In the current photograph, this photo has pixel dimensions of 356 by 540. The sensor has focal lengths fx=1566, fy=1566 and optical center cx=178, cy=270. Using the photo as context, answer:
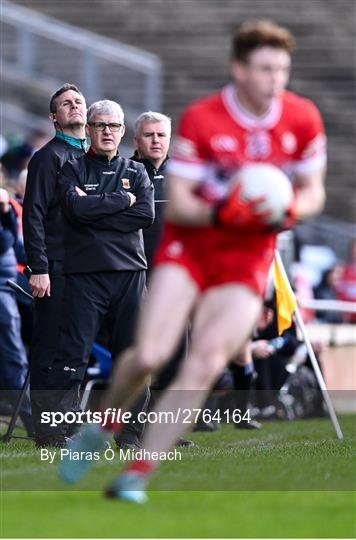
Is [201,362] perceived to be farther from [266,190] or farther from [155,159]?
[155,159]

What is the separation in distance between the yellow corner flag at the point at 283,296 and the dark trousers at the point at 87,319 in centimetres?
187

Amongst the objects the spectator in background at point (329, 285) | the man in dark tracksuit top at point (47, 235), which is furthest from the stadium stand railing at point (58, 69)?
the man in dark tracksuit top at point (47, 235)

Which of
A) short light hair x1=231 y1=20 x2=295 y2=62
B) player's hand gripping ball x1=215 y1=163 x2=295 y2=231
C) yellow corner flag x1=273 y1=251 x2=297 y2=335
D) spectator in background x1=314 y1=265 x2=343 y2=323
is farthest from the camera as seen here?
spectator in background x1=314 y1=265 x2=343 y2=323

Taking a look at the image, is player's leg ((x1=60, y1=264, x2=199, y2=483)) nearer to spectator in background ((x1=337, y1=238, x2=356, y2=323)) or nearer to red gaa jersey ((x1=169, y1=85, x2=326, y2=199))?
red gaa jersey ((x1=169, y1=85, x2=326, y2=199))

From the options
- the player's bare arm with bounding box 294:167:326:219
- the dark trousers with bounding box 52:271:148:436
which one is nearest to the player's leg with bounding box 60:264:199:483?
the player's bare arm with bounding box 294:167:326:219

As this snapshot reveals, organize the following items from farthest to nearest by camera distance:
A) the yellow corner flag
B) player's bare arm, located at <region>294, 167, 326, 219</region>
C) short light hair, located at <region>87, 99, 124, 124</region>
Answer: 1. the yellow corner flag
2. short light hair, located at <region>87, 99, 124, 124</region>
3. player's bare arm, located at <region>294, 167, 326, 219</region>

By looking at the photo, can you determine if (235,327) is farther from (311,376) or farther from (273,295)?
(311,376)

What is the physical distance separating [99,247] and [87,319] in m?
0.48

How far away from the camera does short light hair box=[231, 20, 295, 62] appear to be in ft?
23.5

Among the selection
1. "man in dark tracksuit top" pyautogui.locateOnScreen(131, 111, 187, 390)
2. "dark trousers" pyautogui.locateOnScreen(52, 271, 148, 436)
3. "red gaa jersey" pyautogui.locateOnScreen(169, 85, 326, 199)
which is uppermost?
"red gaa jersey" pyautogui.locateOnScreen(169, 85, 326, 199)

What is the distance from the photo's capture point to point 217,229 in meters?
7.23

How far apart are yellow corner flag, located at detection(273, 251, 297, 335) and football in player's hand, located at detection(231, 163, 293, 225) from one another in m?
4.73

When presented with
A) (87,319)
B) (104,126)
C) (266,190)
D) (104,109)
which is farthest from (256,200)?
(104,109)

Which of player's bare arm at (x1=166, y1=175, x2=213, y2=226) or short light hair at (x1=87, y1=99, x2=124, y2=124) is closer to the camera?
player's bare arm at (x1=166, y1=175, x2=213, y2=226)
